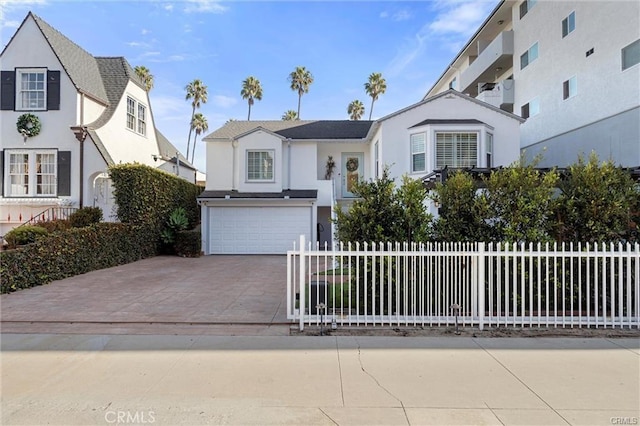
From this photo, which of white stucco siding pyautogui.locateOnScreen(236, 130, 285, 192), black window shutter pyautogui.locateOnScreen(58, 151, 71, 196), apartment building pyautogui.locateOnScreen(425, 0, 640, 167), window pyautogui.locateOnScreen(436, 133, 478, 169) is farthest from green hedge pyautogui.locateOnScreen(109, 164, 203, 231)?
apartment building pyautogui.locateOnScreen(425, 0, 640, 167)

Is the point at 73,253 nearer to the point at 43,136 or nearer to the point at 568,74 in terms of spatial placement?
the point at 43,136

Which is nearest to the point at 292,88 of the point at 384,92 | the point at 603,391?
the point at 384,92

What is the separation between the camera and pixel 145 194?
14.5 m

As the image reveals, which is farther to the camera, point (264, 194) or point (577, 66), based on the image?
point (264, 194)

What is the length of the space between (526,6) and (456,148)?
11.3 meters

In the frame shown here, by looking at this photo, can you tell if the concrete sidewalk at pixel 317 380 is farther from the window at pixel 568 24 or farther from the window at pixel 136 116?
the window at pixel 568 24

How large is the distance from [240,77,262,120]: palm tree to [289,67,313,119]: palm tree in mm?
4118

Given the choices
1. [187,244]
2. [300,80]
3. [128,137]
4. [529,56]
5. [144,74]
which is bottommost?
[187,244]

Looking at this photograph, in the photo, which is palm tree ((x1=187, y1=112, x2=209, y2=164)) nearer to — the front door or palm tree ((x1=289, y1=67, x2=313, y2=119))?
palm tree ((x1=289, y1=67, x2=313, y2=119))

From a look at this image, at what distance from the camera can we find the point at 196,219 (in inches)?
766

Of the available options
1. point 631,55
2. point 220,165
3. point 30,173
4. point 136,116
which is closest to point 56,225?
point 30,173

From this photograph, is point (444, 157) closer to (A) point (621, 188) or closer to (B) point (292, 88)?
(A) point (621, 188)

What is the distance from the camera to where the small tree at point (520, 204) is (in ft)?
20.9

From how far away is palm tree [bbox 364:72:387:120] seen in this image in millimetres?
42844
